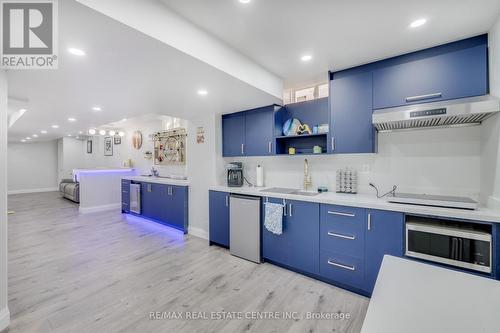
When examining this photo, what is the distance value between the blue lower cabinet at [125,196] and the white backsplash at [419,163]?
4.75 metres

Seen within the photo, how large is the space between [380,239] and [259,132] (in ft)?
6.78

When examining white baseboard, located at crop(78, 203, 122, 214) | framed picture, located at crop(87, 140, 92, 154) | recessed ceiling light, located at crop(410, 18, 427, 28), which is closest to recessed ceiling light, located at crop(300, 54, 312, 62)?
recessed ceiling light, located at crop(410, 18, 427, 28)

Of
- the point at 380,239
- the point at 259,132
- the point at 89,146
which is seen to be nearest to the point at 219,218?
the point at 259,132

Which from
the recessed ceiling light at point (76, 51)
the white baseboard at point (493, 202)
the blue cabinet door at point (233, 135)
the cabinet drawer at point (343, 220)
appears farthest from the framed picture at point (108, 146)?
the white baseboard at point (493, 202)

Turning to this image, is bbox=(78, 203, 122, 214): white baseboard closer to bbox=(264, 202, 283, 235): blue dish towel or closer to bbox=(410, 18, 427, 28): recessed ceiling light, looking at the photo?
bbox=(264, 202, 283, 235): blue dish towel

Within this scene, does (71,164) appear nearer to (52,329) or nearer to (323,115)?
(52,329)

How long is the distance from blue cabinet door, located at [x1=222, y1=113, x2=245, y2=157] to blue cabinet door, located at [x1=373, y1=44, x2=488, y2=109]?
6.31 feet

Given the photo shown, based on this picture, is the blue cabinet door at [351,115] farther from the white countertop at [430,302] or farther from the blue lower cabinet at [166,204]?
the blue lower cabinet at [166,204]

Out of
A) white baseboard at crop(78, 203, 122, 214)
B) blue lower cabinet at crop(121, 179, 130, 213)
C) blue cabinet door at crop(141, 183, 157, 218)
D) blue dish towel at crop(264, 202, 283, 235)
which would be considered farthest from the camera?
white baseboard at crop(78, 203, 122, 214)

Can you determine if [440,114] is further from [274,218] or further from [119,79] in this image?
[119,79]

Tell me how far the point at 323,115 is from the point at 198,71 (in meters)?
1.76

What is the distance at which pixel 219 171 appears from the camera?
3836mm

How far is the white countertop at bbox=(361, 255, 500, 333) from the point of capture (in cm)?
65

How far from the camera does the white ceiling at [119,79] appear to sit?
4.61ft
